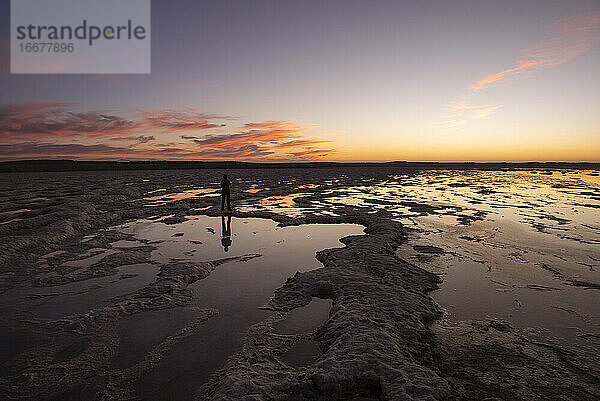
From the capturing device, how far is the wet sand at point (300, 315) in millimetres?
4066

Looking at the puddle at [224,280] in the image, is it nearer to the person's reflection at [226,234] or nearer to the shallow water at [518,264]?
the person's reflection at [226,234]

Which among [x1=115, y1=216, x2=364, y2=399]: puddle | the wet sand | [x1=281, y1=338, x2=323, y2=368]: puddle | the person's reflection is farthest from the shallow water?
the person's reflection

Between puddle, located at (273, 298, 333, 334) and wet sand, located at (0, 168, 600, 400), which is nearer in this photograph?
wet sand, located at (0, 168, 600, 400)

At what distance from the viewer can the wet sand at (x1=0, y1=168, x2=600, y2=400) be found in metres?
4.07

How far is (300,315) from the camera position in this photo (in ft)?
19.6

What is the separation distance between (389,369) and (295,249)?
20.8 ft

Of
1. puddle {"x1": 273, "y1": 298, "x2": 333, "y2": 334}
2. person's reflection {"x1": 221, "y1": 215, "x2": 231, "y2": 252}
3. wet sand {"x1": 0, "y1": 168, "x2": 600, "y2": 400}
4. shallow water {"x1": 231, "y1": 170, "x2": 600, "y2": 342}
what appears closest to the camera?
wet sand {"x1": 0, "y1": 168, "x2": 600, "y2": 400}

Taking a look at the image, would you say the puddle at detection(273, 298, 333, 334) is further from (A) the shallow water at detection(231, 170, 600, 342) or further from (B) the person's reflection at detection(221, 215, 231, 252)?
(B) the person's reflection at detection(221, 215, 231, 252)

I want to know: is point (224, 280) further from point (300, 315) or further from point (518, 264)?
point (518, 264)

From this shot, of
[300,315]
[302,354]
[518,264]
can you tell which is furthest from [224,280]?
[518,264]

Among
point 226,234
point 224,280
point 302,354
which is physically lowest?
point 302,354

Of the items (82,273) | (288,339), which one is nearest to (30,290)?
(82,273)

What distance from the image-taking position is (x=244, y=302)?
21.2 feet

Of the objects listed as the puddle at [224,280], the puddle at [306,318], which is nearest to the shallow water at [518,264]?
the puddle at [306,318]
